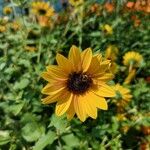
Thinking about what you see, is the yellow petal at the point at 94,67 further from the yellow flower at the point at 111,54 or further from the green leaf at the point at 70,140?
the yellow flower at the point at 111,54

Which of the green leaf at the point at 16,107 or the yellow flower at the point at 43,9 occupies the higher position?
the green leaf at the point at 16,107

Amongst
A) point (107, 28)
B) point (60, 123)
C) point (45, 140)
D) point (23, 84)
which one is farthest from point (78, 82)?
point (107, 28)

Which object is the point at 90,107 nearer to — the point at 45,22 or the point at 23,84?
the point at 23,84

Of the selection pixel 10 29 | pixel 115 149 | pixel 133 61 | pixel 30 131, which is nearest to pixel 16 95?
pixel 30 131

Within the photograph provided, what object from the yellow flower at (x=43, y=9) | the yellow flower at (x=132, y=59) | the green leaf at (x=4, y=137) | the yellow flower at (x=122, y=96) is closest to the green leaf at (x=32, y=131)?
the green leaf at (x=4, y=137)

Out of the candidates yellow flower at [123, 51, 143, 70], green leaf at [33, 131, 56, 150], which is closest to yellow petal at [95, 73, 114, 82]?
green leaf at [33, 131, 56, 150]

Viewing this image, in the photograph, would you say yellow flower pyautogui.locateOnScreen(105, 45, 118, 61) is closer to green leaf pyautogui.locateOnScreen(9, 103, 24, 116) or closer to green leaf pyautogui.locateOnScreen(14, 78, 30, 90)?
green leaf pyautogui.locateOnScreen(14, 78, 30, 90)
